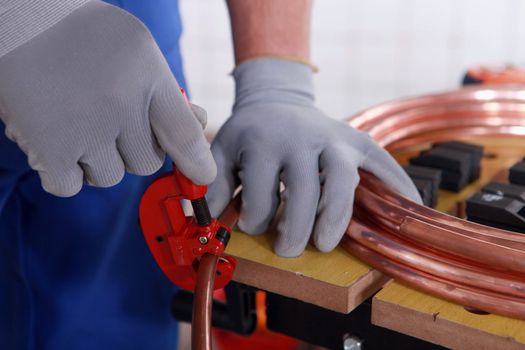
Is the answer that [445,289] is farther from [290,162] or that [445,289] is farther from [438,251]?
[290,162]

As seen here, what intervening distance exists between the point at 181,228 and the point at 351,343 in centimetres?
24

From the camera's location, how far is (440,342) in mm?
692

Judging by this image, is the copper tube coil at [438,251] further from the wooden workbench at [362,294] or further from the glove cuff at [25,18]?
the glove cuff at [25,18]

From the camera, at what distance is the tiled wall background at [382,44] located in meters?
2.76

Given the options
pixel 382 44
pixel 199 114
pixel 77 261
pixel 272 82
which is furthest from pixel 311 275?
pixel 382 44

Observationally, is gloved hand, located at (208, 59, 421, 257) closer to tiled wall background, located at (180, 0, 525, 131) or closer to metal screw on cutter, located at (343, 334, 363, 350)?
metal screw on cutter, located at (343, 334, 363, 350)

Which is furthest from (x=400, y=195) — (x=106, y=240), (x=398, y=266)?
(x=106, y=240)

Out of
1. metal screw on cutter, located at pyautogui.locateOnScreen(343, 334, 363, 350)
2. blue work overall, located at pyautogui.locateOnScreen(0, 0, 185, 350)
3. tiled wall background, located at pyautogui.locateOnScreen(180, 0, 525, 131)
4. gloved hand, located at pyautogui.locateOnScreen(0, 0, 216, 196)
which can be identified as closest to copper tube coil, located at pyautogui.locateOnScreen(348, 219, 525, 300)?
metal screw on cutter, located at pyautogui.locateOnScreen(343, 334, 363, 350)

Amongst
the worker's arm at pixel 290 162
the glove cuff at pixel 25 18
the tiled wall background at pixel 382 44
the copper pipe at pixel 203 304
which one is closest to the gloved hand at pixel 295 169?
the worker's arm at pixel 290 162

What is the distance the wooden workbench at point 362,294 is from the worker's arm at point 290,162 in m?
0.02

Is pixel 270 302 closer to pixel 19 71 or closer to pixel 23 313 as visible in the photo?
pixel 19 71

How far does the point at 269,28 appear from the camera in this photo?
1037mm

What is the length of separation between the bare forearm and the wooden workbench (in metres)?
0.30

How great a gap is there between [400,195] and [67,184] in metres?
0.39
